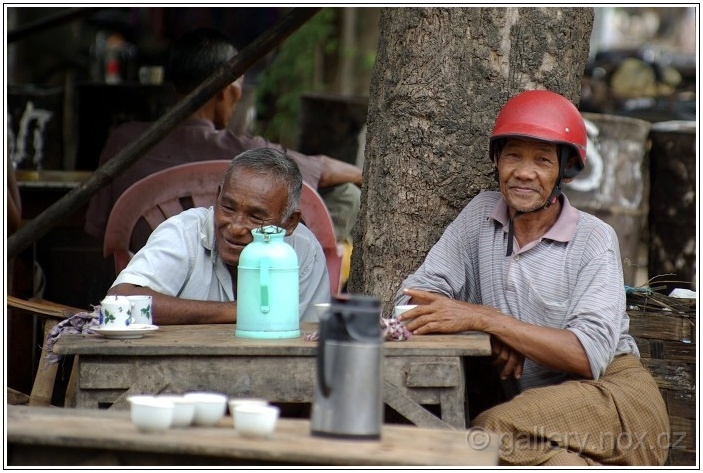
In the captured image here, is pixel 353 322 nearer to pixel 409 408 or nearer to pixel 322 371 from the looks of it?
pixel 322 371

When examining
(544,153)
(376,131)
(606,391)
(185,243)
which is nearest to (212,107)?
(376,131)

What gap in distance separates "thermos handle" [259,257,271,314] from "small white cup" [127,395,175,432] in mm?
917

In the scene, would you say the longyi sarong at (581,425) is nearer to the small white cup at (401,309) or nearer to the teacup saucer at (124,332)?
the small white cup at (401,309)

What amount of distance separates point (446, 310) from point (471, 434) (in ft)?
2.99

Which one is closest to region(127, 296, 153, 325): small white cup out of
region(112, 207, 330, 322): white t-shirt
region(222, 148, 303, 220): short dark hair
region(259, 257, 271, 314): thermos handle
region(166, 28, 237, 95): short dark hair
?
region(112, 207, 330, 322): white t-shirt

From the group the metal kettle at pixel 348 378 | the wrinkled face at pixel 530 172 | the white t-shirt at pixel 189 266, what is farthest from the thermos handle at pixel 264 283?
the wrinkled face at pixel 530 172

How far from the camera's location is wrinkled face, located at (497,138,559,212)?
13.0 feet

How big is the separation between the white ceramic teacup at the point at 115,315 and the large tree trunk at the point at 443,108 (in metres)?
1.27

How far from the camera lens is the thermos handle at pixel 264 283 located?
346 cm

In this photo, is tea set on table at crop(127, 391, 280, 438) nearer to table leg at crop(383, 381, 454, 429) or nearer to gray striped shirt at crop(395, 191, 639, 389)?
table leg at crop(383, 381, 454, 429)

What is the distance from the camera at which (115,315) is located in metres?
3.48

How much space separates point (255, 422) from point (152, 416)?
0.24 m

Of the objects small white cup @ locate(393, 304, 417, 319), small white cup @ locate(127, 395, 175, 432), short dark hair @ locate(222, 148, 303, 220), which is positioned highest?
short dark hair @ locate(222, 148, 303, 220)

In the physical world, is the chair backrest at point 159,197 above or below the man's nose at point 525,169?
below
